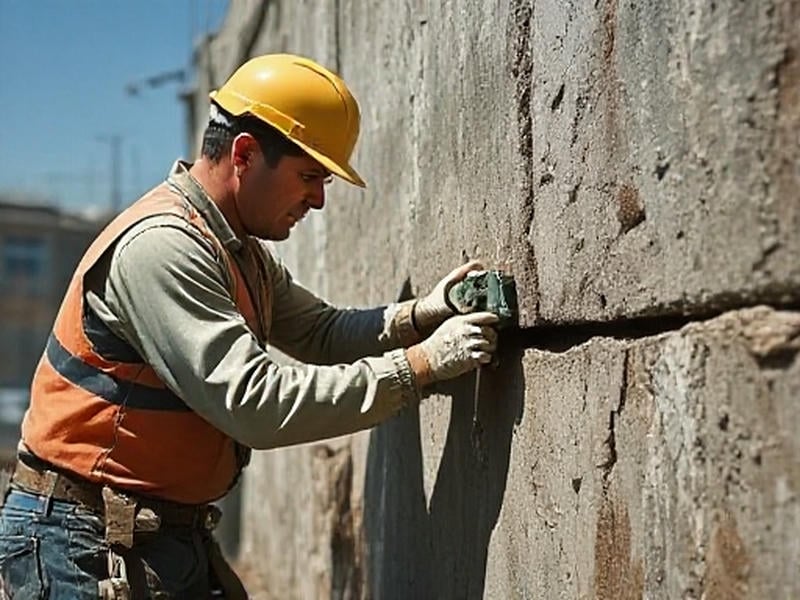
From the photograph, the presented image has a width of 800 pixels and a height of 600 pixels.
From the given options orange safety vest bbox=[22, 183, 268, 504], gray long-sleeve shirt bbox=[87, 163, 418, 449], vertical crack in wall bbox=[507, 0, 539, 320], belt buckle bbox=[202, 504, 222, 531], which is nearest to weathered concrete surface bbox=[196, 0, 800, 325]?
vertical crack in wall bbox=[507, 0, 539, 320]

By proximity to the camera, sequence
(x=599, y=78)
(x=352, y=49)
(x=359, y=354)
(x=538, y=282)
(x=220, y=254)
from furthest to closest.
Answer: (x=352, y=49) → (x=359, y=354) → (x=220, y=254) → (x=538, y=282) → (x=599, y=78)

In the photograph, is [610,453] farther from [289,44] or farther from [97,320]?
[289,44]

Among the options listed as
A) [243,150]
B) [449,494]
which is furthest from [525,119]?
[449,494]

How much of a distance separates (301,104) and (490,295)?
68 cm

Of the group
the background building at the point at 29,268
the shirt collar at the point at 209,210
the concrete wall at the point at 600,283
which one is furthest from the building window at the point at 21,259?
the shirt collar at the point at 209,210

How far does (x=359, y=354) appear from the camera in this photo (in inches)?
138

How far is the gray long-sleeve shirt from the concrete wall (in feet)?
1.07

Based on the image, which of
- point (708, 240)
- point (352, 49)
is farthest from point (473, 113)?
point (352, 49)

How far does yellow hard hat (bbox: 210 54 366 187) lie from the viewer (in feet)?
9.74

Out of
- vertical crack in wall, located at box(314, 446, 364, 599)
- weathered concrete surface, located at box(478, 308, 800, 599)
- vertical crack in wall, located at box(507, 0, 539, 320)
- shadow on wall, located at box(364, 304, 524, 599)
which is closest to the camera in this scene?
weathered concrete surface, located at box(478, 308, 800, 599)

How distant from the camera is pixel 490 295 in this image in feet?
9.02

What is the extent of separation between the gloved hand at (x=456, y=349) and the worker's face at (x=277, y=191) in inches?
20.3

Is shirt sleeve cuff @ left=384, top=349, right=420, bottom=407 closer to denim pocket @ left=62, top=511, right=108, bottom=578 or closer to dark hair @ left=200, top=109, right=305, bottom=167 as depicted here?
dark hair @ left=200, top=109, right=305, bottom=167

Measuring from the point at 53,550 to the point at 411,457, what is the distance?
1.12 m
